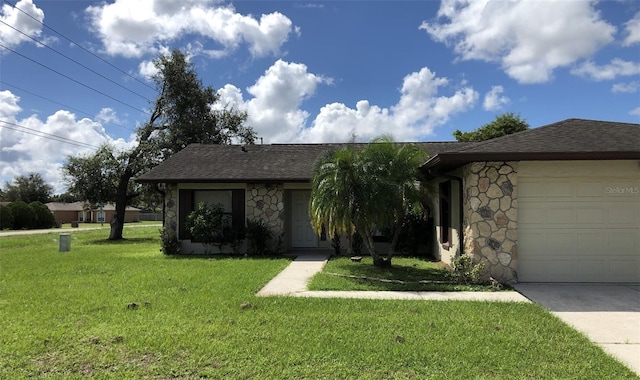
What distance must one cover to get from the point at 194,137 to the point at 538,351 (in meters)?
24.0

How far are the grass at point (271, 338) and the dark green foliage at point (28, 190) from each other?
75.1 meters

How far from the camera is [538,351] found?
4512 mm

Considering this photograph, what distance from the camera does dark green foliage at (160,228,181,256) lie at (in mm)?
13773

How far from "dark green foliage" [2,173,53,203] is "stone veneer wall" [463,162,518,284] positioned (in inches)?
3114

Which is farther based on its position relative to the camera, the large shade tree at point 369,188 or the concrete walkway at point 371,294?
the large shade tree at point 369,188

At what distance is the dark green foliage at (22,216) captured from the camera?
35.0 m

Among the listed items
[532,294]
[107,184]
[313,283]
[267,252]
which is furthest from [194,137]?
[532,294]

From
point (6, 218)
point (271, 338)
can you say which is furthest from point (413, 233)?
point (6, 218)

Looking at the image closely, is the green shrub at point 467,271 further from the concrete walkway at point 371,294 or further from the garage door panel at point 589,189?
the garage door panel at point 589,189

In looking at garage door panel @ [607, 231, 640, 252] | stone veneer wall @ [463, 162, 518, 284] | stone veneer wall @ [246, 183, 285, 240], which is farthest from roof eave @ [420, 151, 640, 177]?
stone veneer wall @ [246, 183, 285, 240]

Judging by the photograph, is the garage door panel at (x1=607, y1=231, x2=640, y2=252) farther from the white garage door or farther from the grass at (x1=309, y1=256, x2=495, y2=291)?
the grass at (x1=309, y1=256, x2=495, y2=291)

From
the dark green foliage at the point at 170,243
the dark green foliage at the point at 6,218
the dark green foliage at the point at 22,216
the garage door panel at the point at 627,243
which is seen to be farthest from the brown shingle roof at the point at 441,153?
the dark green foliage at the point at 22,216

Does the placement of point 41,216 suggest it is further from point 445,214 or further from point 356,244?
point 445,214

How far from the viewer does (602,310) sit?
6.25 meters
